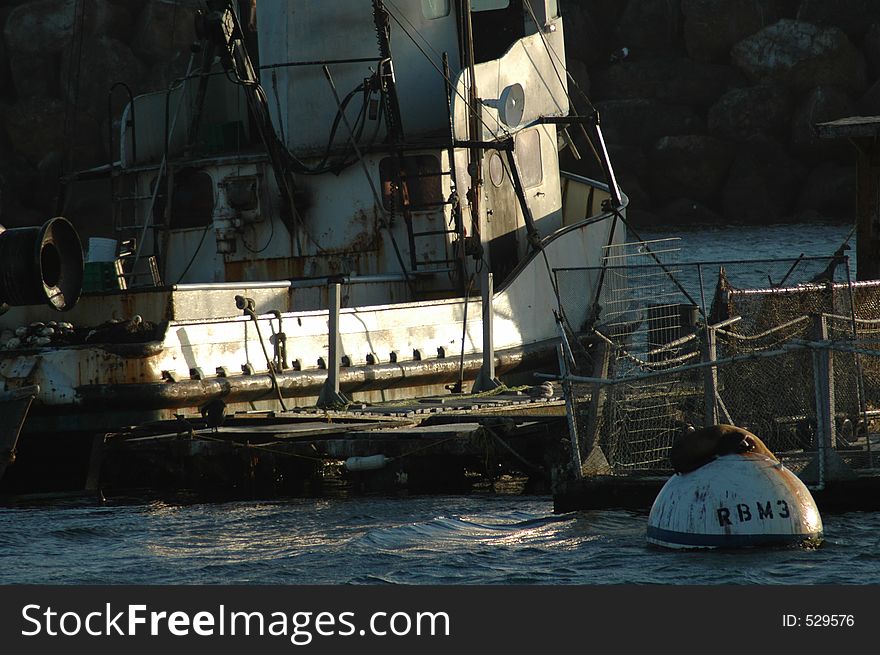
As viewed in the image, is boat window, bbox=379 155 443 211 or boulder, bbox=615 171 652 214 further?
boulder, bbox=615 171 652 214

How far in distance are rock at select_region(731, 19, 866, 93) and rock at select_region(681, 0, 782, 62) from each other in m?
1.44

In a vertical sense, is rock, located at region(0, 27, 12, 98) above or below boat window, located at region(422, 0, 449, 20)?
above

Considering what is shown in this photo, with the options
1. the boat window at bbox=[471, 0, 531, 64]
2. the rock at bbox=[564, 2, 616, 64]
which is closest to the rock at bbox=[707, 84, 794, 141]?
the rock at bbox=[564, 2, 616, 64]

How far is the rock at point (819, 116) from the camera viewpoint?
55.0m

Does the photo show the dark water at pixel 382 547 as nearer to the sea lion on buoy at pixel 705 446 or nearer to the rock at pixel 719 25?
the sea lion on buoy at pixel 705 446

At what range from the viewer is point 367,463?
17172 millimetres

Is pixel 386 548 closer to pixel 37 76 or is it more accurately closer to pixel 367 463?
pixel 367 463

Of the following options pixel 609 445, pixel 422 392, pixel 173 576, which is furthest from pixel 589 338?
pixel 173 576

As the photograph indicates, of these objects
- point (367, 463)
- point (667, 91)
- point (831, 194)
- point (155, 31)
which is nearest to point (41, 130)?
point (155, 31)

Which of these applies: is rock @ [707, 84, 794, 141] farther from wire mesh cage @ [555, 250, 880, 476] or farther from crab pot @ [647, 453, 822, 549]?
crab pot @ [647, 453, 822, 549]

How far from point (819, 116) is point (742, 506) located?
147 feet

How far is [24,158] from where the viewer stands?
192 feet

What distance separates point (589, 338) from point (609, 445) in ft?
29.8

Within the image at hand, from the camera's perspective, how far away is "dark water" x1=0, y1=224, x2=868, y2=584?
42.2 ft
